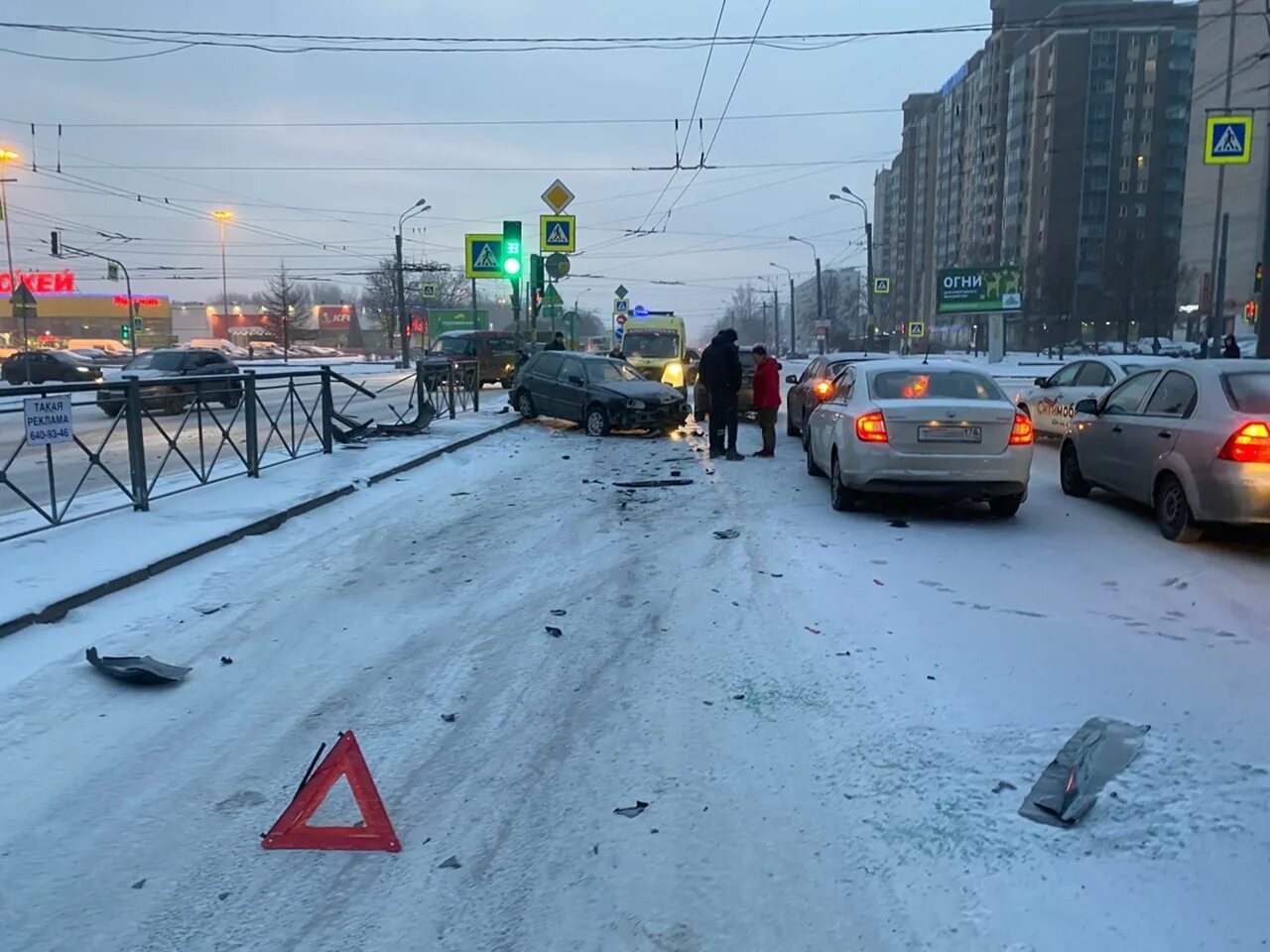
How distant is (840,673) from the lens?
16.5ft

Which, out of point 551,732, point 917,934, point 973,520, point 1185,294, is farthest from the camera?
point 1185,294

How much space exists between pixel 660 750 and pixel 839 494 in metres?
5.83

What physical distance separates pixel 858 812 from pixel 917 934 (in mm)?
748

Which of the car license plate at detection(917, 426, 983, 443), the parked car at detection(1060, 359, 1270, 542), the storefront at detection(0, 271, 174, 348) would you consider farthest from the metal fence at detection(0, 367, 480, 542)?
the storefront at detection(0, 271, 174, 348)

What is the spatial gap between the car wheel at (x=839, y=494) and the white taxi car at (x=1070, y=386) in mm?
5956

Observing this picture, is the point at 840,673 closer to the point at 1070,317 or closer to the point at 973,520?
the point at 973,520

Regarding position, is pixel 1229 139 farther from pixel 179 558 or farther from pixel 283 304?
pixel 283 304

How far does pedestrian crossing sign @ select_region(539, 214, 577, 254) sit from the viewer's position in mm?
22562

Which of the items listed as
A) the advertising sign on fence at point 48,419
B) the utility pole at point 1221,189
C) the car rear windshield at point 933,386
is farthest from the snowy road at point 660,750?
the utility pole at point 1221,189

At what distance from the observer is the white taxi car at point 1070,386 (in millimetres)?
14633

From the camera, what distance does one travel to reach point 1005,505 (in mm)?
9320

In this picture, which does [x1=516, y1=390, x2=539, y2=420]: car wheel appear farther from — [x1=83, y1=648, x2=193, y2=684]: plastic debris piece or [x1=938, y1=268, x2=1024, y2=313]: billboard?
[x1=938, y1=268, x2=1024, y2=313]: billboard

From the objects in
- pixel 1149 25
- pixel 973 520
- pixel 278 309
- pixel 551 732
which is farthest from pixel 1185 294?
pixel 551 732

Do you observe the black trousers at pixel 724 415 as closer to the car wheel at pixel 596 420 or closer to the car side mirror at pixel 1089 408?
the car wheel at pixel 596 420
